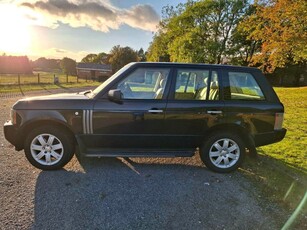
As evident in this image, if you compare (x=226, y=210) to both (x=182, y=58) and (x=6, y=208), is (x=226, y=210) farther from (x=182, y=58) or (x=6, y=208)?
(x=182, y=58)

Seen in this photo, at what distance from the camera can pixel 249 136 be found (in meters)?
4.29

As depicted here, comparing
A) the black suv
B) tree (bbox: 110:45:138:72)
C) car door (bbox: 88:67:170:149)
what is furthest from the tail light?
tree (bbox: 110:45:138:72)

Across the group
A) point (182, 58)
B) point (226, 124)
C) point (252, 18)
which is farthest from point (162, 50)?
point (226, 124)

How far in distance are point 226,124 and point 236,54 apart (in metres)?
32.8

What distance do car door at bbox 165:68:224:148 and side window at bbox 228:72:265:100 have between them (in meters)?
0.29

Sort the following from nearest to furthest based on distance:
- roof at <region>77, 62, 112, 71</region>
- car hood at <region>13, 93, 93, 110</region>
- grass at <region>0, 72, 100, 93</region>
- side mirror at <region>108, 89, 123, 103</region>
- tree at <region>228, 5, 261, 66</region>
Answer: side mirror at <region>108, 89, 123, 103</region> → car hood at <region>13, 93, 93, 110</region> → grass at <region>0, 72, 100, 93</region> → tree at <region>228, 5, 261, 66</region> → roof at <region>77, 62, 112, 71</region>

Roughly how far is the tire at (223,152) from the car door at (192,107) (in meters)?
0.21

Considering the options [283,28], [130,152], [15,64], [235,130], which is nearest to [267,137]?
[235,130]

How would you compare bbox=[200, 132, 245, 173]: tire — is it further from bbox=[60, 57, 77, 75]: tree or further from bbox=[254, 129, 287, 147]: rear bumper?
bbox=[60, 57, 77, 75]: tree

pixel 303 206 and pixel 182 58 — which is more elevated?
pixel 182 58

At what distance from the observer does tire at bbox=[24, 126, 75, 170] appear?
404 centimetres

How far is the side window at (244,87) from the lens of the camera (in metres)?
4.29

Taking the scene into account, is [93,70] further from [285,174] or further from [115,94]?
[285,174]

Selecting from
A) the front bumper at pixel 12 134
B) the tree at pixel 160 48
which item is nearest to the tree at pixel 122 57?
the tree at pixel 160 48
